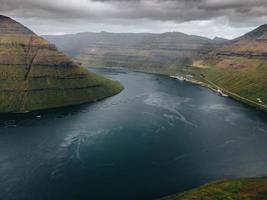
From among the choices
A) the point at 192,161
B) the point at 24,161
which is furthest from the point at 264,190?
the point at 24,161

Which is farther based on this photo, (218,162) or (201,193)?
(218,162)

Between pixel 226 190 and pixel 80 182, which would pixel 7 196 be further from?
pixel 226 190

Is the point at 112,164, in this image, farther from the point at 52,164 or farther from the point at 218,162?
the point at 218,162

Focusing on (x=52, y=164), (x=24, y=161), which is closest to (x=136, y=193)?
(x=52, y=164)

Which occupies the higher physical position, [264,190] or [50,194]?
[264,190]

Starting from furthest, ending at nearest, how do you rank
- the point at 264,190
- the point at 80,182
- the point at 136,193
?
the point at 80,182 < the point at 136,193 < the point at 264,190

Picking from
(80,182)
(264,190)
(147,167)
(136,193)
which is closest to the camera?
(264,190)
